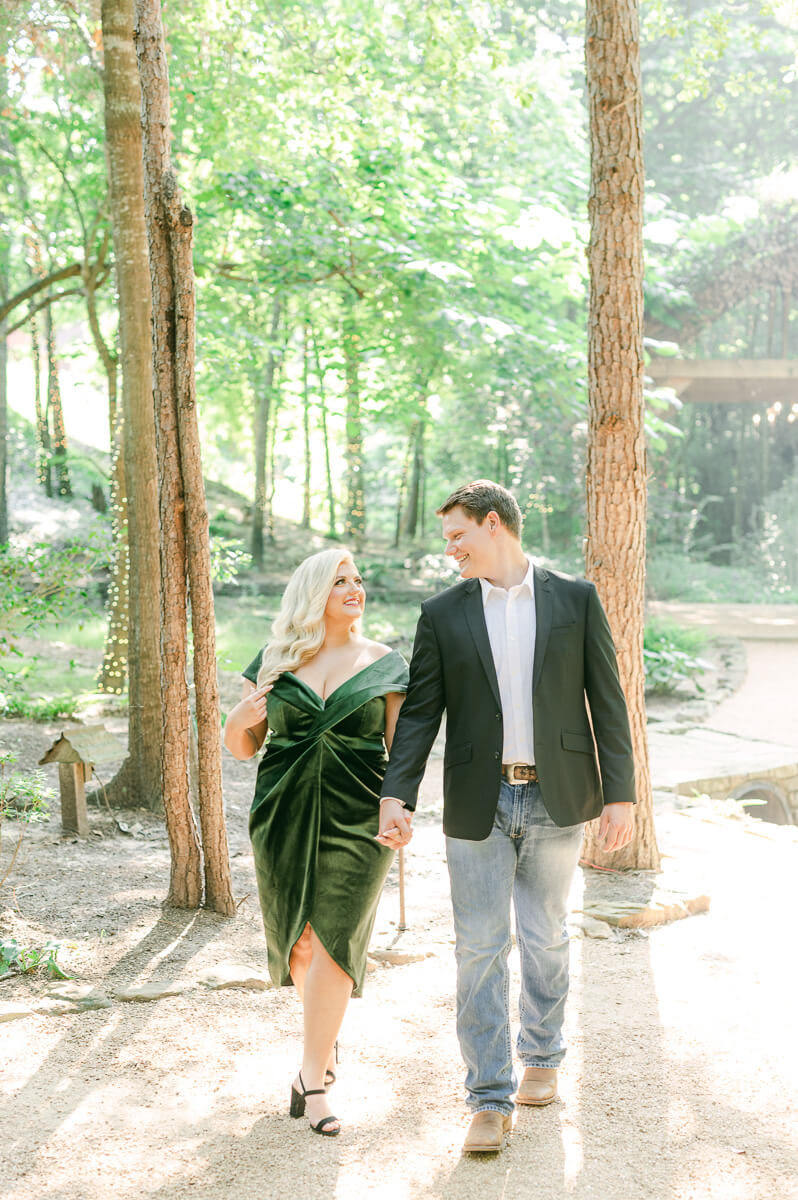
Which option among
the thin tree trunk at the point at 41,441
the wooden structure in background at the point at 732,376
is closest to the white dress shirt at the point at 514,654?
the wooden structure in background at the point at 732,376

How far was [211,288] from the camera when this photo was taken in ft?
40.1

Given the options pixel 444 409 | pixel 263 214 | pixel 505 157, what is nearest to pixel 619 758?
pixel 263 214

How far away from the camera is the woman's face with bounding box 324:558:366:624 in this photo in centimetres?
337

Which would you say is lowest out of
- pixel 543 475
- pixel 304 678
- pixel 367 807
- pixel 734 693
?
pixel 734 693

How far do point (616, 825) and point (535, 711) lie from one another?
1.34 ft

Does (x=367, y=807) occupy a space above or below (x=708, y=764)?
above

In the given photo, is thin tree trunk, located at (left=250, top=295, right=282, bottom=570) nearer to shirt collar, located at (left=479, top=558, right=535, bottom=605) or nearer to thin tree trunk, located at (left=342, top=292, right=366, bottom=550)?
thin tree trunk, located at (left=342, top=292, right=366, bottom=550)

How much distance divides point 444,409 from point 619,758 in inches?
857

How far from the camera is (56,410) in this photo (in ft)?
68.9

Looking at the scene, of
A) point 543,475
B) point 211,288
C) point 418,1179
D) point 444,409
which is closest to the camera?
point 418,1179

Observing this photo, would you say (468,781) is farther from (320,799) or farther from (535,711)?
(320,799)

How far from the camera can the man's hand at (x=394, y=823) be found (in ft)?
9.98

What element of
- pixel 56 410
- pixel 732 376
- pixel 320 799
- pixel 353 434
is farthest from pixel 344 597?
pixel 56 410

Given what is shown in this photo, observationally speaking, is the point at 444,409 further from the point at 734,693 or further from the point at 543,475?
the point at 734,693
